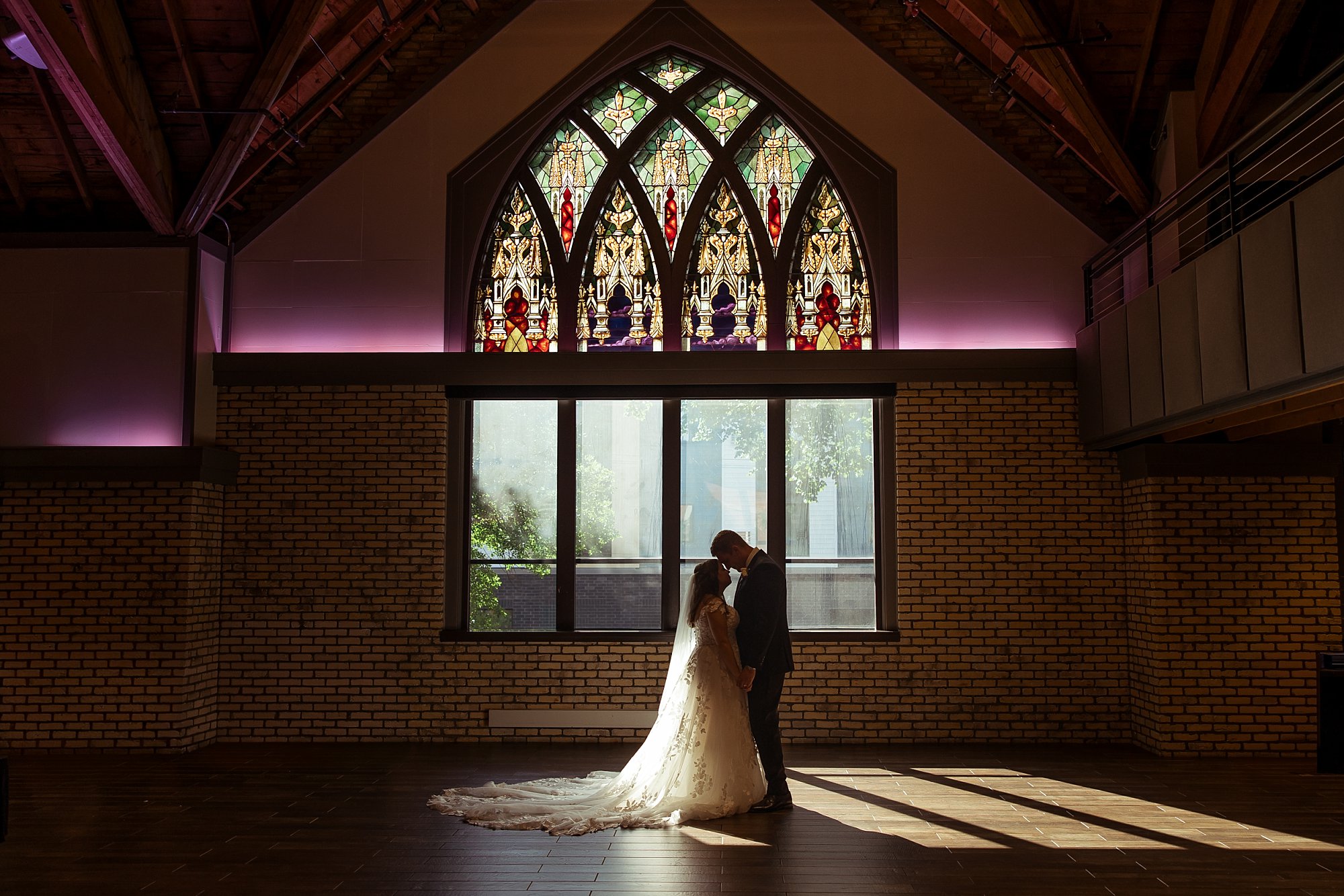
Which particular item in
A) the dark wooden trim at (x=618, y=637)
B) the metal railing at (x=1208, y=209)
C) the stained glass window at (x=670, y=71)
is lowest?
the dark wooden trim at (x=618, y=637)

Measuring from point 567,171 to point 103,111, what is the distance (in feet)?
11.9

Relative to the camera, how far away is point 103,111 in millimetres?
7848

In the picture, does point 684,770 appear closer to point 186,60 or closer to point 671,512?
point 671,512

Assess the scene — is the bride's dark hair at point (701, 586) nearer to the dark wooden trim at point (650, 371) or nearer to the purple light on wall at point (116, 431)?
the dark wooden trim at point (650, 371)

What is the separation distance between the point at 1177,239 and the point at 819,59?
3321mm

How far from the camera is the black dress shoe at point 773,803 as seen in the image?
6.55 metres

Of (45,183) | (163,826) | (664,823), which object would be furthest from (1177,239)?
(45,183)

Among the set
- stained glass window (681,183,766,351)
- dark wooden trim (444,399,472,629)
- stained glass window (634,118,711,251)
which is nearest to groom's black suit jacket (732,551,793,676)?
stained glass window (681,183,766,351)

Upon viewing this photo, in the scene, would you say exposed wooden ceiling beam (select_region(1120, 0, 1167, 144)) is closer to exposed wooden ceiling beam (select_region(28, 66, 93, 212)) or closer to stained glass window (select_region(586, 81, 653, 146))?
stained glass window (select_region(586, 81, 653, 146))

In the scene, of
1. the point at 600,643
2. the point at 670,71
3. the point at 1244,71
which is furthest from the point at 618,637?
the point at 1244,71

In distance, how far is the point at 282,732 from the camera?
29.9 feet

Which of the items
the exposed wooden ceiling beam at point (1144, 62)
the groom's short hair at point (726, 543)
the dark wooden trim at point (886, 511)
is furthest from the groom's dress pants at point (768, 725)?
the exposed wooden ceiling beam at point (1144, 62)

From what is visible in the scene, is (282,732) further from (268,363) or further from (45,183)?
(45,183)

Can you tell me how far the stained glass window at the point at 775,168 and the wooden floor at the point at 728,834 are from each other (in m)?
4.54
